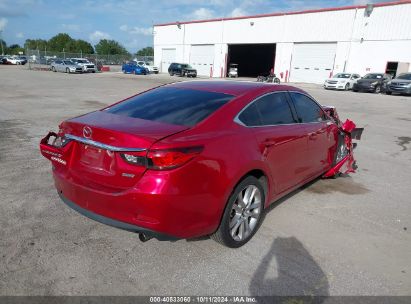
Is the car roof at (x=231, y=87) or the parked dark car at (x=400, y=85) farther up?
the car roof at (x=231, y=87)

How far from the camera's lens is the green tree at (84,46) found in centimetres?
13200

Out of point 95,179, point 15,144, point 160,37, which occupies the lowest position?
point 15,144

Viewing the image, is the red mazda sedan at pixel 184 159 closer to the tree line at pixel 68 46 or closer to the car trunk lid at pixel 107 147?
the car trunk lid at pixel 107 147

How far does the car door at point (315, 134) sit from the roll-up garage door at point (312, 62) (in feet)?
110

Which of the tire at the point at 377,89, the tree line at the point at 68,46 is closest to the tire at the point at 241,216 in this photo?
the tire at the point at 377,89

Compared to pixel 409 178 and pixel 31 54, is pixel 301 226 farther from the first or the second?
pixel 31 54

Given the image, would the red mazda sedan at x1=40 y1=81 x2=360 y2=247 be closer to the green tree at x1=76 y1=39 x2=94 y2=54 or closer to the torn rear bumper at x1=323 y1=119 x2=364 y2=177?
the torn rear bumper at x1=323 y1=119 x2=364 y2=177

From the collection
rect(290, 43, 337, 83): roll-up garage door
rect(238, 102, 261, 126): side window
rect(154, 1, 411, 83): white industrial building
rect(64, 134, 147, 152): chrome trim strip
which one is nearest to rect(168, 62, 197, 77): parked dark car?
rect(154, 1, 411, 83): white industrial building

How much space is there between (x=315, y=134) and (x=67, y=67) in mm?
43424

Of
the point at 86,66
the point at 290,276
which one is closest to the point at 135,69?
the point at 86,66

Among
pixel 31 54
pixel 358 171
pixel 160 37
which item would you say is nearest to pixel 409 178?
pixel 358 171

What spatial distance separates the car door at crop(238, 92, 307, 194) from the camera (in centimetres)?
363

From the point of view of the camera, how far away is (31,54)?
54750mm

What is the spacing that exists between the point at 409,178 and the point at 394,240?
263 centimetres
